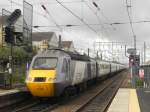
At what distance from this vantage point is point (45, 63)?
2400 cm

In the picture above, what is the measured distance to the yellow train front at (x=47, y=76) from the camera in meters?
22.8

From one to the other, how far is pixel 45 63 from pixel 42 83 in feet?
5.20

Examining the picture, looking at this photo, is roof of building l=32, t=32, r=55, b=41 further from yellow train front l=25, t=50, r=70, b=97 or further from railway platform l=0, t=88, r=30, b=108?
yellow train front l=25, t=50, r=70, b=97

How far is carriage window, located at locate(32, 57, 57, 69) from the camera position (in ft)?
77.7

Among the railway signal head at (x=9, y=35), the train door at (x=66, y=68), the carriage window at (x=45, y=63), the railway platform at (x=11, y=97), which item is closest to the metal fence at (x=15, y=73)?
the railway signal head at (x=9, y=35)

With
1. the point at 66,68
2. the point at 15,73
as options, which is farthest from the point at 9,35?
the point at 15,73

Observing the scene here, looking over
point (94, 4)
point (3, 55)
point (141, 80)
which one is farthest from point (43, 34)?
point (94, 4)

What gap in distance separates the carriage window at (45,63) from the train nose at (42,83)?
1.46 feet

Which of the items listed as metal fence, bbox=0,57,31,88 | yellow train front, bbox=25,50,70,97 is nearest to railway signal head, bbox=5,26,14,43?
yellow train front, bbox=25,50,70,97

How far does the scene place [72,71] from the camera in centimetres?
2619

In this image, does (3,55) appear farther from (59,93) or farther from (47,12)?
(59,93)

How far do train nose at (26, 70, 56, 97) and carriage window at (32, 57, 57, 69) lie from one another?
445mm

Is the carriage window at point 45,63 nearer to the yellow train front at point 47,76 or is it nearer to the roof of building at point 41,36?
the yellow train front at point 47,76

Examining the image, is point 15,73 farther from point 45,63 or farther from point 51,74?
point 51,74
